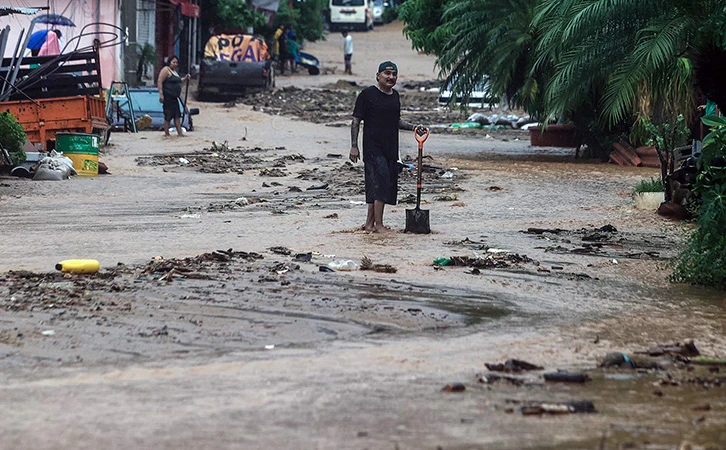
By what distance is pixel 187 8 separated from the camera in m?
37.9

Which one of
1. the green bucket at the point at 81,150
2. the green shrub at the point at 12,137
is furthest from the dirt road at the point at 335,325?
the green bucket at the point at 81,150

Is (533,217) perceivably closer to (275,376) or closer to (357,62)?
(275,376)

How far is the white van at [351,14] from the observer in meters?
56.8

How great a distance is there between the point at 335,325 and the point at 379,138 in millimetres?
4489

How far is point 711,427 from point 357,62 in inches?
1694

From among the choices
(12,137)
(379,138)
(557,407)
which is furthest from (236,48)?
(557,407)

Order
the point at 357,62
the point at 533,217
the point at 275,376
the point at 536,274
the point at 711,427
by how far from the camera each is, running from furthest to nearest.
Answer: the point at 357,62, the point at 533,217, the point at 536,274, the point at 275,376, the point at 711,427

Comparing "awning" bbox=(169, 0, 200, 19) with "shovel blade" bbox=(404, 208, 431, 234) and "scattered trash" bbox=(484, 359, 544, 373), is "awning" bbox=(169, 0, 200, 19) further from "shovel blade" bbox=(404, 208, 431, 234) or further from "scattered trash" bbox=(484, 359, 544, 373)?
"scattered trash" bbox=(484, 359, 544, 373)

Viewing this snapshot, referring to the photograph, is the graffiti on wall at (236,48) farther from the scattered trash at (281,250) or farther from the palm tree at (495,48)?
the scattered trash at (281,250)

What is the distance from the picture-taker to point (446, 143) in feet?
82.7

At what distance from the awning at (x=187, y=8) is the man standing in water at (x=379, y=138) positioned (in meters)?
25.6

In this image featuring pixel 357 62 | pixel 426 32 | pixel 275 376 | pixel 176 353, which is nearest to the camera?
pixel 275 376

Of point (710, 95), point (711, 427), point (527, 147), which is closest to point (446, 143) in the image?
point (527, 147)

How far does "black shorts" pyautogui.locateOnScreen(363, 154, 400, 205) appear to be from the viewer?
442 inches
